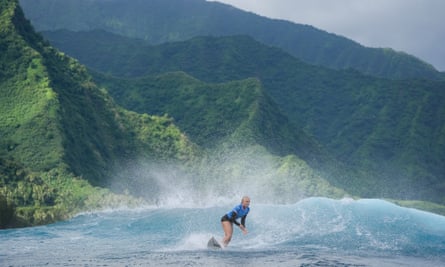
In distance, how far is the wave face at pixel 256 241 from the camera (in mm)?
26250

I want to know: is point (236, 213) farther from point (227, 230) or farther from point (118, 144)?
point (118, 144)

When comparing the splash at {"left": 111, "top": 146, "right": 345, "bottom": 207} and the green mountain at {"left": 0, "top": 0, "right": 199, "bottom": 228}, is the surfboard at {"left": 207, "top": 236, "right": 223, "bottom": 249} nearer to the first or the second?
the green mountain at {"left": 0, "top": 0, "right": 199, "bottom": 228}

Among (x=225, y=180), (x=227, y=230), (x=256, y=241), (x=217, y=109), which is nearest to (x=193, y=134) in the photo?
(x=217, y=109)

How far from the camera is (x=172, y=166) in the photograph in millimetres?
94312

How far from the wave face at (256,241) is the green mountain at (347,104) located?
8181 cm

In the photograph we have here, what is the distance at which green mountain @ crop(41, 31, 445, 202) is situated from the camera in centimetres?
14362

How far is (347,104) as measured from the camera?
185500mm

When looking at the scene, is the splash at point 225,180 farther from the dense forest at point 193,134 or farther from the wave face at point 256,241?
the wave face at point 256,241

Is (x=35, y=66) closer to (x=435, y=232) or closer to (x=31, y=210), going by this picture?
(x=31, y=210)

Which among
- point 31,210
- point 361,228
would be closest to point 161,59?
point 31,210

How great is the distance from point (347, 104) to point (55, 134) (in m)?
123

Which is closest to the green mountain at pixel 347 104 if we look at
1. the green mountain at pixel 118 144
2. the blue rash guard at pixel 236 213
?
the green mountain at pixel 118 144

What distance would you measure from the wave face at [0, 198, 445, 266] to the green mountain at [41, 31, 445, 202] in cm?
8181

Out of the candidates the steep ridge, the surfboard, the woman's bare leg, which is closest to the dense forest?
the steep ridge
